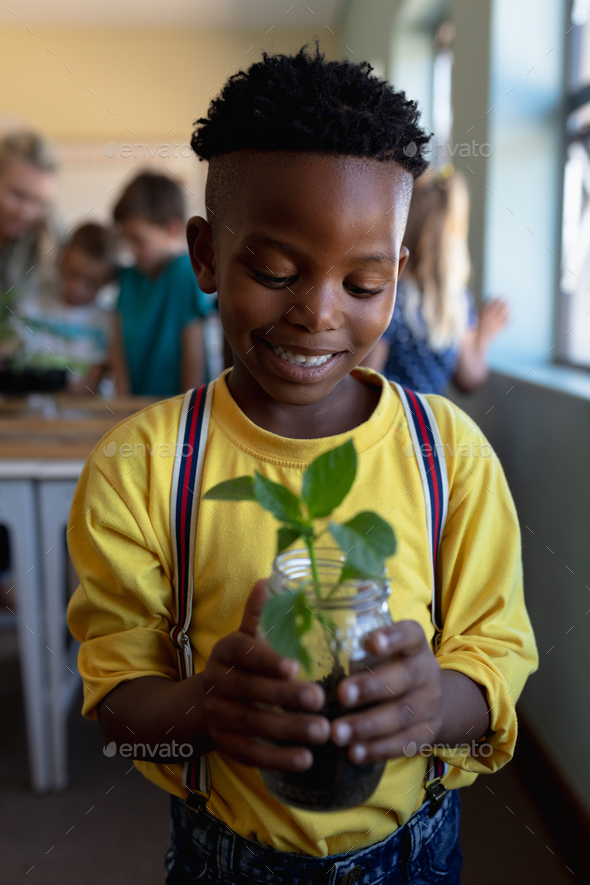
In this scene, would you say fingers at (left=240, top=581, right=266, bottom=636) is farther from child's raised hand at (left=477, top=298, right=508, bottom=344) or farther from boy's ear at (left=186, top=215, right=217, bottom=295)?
child's raised hand at (left=477, top=298, right=508, bottom=344)

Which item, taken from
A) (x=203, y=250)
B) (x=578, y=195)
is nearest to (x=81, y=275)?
(x=578, y=195)

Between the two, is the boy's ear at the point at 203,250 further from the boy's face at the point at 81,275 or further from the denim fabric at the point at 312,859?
the boy's face at the point at 81,275

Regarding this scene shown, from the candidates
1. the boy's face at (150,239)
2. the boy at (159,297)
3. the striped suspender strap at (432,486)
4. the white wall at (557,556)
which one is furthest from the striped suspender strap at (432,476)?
the boy's face at (150,239)

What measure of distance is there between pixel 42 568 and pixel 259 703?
4.92ft

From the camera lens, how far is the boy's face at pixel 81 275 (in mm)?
2969

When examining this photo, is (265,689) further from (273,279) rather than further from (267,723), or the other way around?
(273,279)

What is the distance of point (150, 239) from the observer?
2.40 metres

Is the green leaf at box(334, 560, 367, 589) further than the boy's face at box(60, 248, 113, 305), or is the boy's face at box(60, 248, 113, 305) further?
the boy's face at box(60, 248, 113, 305)

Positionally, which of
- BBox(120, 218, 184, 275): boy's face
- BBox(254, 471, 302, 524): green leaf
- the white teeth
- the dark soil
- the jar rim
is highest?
BBox(120, 218, 184, 275): boy's face

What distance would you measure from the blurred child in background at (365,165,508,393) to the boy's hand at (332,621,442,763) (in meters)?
1.46

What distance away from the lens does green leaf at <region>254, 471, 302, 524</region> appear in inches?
17.6

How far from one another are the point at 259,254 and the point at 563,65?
6.47 ft

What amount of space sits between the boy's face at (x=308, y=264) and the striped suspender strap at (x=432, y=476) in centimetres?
11

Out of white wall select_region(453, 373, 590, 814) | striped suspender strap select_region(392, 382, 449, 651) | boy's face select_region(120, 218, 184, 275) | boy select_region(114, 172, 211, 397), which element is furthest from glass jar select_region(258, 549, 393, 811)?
boy's face select_region(120, 218, 184, 275)
